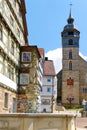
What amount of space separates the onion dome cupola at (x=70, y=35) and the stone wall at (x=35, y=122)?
72.7 metres

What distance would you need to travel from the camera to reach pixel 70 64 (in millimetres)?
84500

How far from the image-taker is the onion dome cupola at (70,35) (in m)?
85.4

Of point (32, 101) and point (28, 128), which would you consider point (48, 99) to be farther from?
point (28, 128)

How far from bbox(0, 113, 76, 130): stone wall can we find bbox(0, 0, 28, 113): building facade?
13065mm

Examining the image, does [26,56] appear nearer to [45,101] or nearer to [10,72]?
[10,72]

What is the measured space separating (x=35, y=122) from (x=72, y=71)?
70645 millimetres

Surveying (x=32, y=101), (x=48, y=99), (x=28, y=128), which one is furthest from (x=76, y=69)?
(x=28, y=128)

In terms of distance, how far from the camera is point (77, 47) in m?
86.2

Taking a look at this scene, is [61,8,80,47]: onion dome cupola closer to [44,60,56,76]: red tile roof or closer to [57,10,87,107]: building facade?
[57,10,87,107]: building facade

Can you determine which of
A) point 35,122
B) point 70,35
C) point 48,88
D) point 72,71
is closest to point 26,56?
point 35,122

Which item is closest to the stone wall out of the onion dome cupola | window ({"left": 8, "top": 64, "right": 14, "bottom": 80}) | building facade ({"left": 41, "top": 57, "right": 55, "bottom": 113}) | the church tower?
window ({"left": 8, "top": 64, "right": 14, "bottom": 80})

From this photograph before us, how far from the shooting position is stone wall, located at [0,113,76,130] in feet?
44.6

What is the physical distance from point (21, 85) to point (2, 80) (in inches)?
345

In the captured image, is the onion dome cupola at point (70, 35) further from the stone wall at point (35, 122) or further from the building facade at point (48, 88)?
the stone wall at point (35, 122)
